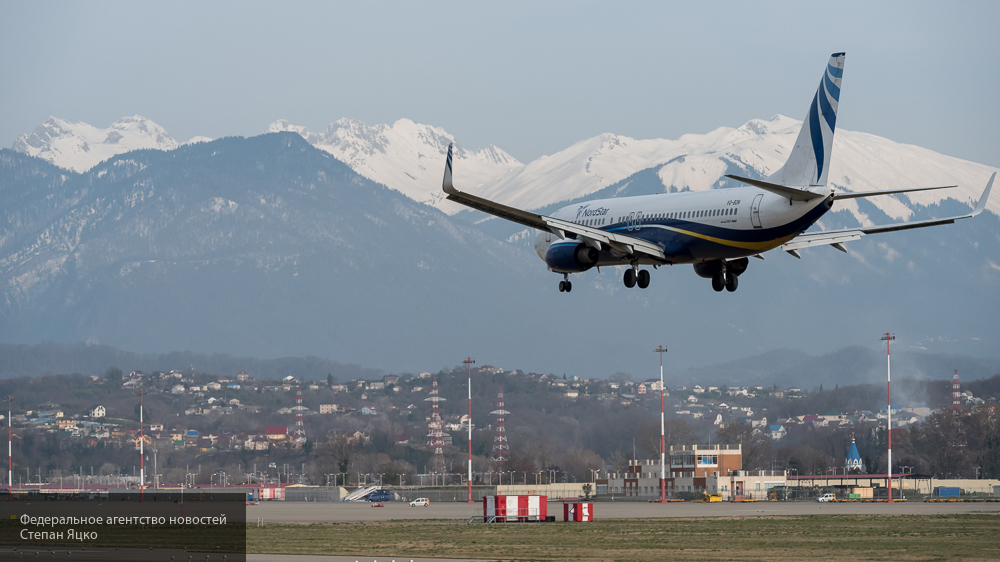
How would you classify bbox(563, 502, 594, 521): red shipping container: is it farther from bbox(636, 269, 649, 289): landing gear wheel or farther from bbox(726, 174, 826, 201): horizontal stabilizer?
bbox(726, 174, 826, 201): horizontal stabilizer

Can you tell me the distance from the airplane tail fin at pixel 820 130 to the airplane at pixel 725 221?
4cm

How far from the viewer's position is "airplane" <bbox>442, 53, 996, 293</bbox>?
52031 mm

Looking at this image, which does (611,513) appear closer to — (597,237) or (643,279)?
(643,279)

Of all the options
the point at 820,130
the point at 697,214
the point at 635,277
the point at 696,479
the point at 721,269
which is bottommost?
the point at 696,479

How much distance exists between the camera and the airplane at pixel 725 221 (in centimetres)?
5203

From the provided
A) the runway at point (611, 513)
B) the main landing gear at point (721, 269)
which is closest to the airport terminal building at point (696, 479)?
the runway at point (611, 513)

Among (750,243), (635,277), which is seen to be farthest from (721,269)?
(750,243)

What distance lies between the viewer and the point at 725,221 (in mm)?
53625

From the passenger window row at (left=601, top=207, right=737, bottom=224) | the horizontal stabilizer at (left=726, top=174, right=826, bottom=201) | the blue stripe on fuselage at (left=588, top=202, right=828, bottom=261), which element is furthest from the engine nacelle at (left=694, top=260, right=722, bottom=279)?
the horizontal stabilizer at (left=726, top=174, right=826, bottom=201)

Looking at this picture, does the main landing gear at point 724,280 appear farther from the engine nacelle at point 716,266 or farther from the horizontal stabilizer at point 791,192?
the horizontal stabilizer at point 791,192

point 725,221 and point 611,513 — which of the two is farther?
point 611,513

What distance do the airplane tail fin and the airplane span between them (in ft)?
0.13

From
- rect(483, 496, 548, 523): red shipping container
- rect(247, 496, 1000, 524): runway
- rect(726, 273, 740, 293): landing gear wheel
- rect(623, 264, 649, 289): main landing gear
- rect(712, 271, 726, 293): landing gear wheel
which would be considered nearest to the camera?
rect(623, 264, 649, 289): main landing gear

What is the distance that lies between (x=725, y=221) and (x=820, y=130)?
5370 millimetres
